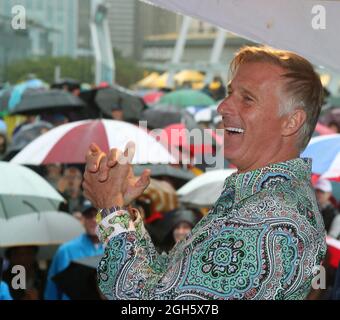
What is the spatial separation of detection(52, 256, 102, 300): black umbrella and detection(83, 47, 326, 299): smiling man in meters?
3.90

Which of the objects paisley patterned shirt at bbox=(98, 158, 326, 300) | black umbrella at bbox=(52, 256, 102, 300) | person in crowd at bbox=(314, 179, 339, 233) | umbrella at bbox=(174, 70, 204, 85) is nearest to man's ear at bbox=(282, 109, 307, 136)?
paisley patterned shirt at bbox=(98, 158, 326, 300)

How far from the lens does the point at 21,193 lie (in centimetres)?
805

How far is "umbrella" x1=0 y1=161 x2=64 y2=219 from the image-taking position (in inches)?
314

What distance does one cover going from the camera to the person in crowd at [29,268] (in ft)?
24.2

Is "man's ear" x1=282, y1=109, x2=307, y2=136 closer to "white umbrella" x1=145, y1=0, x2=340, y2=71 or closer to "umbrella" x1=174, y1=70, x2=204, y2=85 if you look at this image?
"white umbrella" x1=145, y1=0, x2=340, y2=71

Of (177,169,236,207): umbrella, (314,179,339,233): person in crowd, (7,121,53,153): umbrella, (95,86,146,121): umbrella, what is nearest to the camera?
(177,169,236,207): umbrella

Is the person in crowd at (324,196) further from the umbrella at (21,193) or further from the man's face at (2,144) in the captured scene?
the man's face at (2,144)

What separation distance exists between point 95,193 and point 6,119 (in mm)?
15592

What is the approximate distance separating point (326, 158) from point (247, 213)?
558cm

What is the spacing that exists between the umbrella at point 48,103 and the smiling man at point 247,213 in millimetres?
13544

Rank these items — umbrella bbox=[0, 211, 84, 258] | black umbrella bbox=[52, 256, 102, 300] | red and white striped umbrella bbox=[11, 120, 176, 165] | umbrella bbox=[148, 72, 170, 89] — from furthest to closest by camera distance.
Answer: umbrella bbox=[148, 72, 170, 89], red and white striped umbrella bbox=[11, 120, 176, 165], umbrella bbox=[0, 211, 84, 258], black umbrella bbox=[52, 256, 102, 300]

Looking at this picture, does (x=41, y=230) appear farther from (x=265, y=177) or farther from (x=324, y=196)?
(x=265, y=177)

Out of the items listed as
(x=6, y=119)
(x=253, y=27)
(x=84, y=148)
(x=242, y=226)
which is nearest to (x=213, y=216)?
(x=242, y=226)

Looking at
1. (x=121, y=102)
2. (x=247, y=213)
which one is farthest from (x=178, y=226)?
(x=121, y=102)
